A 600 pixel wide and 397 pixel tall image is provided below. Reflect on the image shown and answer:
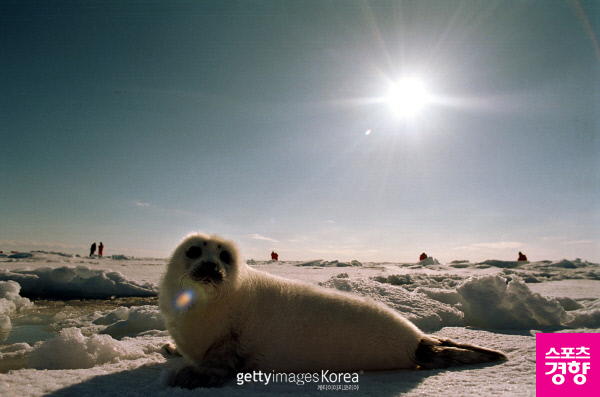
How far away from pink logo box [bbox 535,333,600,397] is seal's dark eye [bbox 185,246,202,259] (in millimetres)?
1923

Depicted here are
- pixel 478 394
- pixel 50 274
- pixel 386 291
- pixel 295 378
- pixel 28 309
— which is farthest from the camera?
pixel 50 274

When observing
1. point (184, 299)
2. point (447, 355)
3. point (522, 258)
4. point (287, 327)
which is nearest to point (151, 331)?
point (184, 299)

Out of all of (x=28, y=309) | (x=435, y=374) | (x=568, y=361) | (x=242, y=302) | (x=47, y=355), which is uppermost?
(x=242, y=302)

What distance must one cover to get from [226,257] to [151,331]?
5.33 feet

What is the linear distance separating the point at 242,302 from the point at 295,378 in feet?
1.73

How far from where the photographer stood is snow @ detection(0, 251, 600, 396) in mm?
1438

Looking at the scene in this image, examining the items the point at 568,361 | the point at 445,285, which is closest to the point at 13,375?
the point at 568,361

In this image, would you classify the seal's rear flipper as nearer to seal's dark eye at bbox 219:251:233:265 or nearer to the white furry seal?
the white furry seal

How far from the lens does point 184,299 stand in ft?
5.79

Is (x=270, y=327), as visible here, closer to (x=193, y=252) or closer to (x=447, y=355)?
(x=193, y=252)

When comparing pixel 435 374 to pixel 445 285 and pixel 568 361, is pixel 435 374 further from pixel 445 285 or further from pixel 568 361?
pixel 445 285

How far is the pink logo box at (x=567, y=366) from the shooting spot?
1516 mm

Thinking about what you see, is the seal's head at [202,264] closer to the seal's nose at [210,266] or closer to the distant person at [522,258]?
the seal's nose at [210,266]

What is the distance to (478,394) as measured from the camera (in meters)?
1.35
